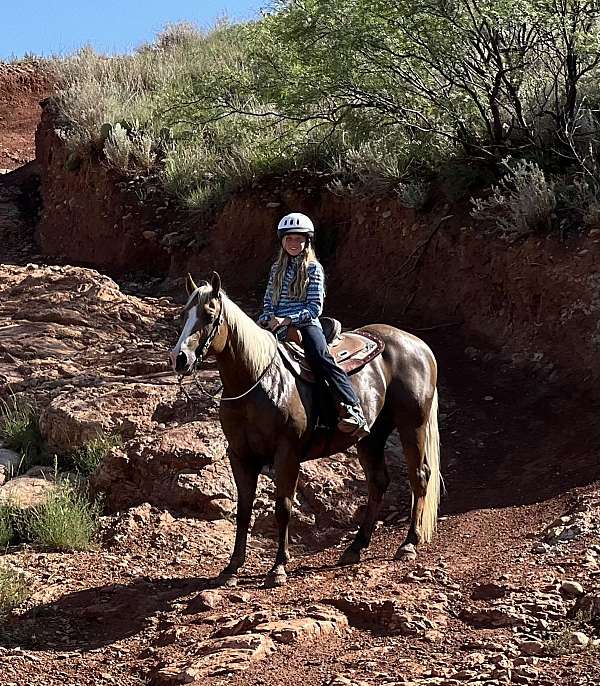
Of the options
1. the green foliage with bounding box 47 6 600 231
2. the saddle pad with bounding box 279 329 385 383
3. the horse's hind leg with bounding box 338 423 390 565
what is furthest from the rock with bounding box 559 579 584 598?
the green foliage with bounding box 47 6 600 231

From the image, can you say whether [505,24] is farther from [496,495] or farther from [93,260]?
[93,260]

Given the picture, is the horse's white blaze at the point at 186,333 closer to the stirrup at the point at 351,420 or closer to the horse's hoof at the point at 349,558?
the stirrup at the point at 351,420

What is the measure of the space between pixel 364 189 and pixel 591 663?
895cm

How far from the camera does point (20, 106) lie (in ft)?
84.9

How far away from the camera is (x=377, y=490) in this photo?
7043 mm

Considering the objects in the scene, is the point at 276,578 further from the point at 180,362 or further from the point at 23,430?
the point at 23,430

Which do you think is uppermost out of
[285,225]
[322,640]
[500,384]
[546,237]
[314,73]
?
[314,73]

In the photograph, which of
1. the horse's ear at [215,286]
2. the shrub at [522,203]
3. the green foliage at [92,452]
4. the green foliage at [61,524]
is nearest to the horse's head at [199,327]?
the horse's ear at [215,286]

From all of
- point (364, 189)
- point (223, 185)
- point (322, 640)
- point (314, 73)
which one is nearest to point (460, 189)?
point (364, 189)

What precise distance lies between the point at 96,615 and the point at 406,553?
224 centimetres

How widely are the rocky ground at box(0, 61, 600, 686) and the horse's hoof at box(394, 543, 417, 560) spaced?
0.42ft

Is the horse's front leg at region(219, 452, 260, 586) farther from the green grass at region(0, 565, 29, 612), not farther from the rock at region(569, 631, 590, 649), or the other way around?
the rock at region(569, 631, 590, 649)

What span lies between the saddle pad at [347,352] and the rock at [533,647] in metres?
2.44

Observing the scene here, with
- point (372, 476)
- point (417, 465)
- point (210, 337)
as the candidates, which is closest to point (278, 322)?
point (210, 337)
